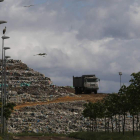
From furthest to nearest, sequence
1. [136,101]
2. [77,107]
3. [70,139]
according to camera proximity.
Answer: [77,107]
[70,139]
[136,101]

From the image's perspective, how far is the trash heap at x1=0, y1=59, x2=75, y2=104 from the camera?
79.5m

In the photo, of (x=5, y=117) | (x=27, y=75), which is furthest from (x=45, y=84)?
(x=5, y=117)

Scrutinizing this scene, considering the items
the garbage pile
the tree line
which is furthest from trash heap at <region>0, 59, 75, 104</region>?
the tree line

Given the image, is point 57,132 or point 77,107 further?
point 77,107

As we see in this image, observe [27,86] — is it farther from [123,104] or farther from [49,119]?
[123,104]

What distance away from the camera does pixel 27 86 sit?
290ft

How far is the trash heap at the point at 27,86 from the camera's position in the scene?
79500 millimetres

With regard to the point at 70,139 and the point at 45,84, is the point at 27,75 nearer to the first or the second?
the point at 45,84

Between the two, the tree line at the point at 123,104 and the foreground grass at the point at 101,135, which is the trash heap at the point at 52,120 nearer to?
the tree line at the point at 123,104

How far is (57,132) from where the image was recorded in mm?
50719

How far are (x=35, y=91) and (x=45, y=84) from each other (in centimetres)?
892

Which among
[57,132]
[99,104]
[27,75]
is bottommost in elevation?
[57,132]

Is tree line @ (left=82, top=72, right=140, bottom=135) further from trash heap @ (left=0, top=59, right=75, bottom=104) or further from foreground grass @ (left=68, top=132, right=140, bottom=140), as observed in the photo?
trash heap @ (left=0, top=59, right=75, bottom=104)

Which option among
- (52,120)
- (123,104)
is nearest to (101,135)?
(123,104)
